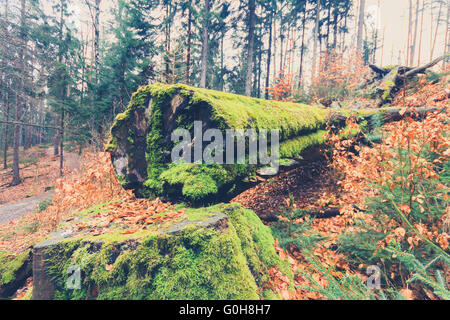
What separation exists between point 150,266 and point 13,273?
2.85 metres

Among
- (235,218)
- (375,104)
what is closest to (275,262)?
(235,218)

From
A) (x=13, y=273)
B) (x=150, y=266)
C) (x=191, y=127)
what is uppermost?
(x=191, y=127)

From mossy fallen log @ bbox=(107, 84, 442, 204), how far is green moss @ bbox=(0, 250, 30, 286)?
73.4 inches

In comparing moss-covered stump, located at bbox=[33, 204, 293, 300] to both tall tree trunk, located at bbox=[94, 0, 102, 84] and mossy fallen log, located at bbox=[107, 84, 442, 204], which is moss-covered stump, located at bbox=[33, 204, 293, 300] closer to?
mossy fallen log, located at bbox=[107, 84, 442, 204]

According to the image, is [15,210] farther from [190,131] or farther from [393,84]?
[393,84]

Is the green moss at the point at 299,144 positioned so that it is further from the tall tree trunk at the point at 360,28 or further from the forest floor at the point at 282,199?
the tall tree trunk at the point at 360,28

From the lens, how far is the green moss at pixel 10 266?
9.07 ft

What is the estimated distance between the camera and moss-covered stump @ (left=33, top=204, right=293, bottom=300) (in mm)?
1709

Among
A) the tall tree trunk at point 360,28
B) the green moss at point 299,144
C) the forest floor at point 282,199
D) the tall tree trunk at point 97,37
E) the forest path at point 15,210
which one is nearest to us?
the forest floor at point 282,199

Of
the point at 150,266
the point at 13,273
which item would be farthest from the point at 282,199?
the point at 13,273

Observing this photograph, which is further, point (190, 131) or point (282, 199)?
point (282, 199)

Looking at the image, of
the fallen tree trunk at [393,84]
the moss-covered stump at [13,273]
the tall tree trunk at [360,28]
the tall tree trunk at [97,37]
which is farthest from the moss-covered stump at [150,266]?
the tall tree trunk at [360,28]

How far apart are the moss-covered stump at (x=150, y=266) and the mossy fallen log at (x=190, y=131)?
35.6 inches

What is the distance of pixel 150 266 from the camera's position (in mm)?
1744
